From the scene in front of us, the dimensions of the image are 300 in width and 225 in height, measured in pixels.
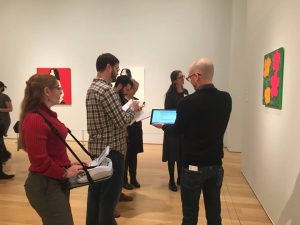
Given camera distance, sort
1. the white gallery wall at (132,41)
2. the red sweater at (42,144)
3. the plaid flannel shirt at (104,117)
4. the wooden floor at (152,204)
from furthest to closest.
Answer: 1. the white gallery wall at (132,41)
2. the wooden floor at (152,204)
3. the plaid flannel shirt at (104,117)
4. the red sweater at (42,144)

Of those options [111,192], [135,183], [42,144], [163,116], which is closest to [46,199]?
[42,144]

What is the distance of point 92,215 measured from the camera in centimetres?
266

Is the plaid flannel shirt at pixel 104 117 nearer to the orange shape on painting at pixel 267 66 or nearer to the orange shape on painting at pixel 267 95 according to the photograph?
the orange shape on painting at pixel 267 95

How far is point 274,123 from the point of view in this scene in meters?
3.51

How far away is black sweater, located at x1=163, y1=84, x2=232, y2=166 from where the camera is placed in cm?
221

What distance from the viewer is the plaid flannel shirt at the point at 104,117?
245 cm

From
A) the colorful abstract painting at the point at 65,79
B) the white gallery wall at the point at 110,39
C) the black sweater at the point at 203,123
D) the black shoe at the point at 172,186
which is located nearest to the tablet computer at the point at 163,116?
the black sweater at the point at 203,123

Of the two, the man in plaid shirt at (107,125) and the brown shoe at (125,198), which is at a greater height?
the man in plaid shirt at (107,125)

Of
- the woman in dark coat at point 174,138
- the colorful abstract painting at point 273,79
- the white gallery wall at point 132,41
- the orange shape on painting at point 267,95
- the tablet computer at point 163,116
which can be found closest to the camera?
the colorful abstract painting at point 273,79

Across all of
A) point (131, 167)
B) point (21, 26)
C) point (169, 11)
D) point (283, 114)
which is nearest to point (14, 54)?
point (21, 26)

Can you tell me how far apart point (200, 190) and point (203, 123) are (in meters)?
0.55

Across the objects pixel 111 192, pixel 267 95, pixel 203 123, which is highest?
pixel 267 95

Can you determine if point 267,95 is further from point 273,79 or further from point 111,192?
point 111,192

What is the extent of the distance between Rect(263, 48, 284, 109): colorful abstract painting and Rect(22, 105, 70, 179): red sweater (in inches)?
94.8
